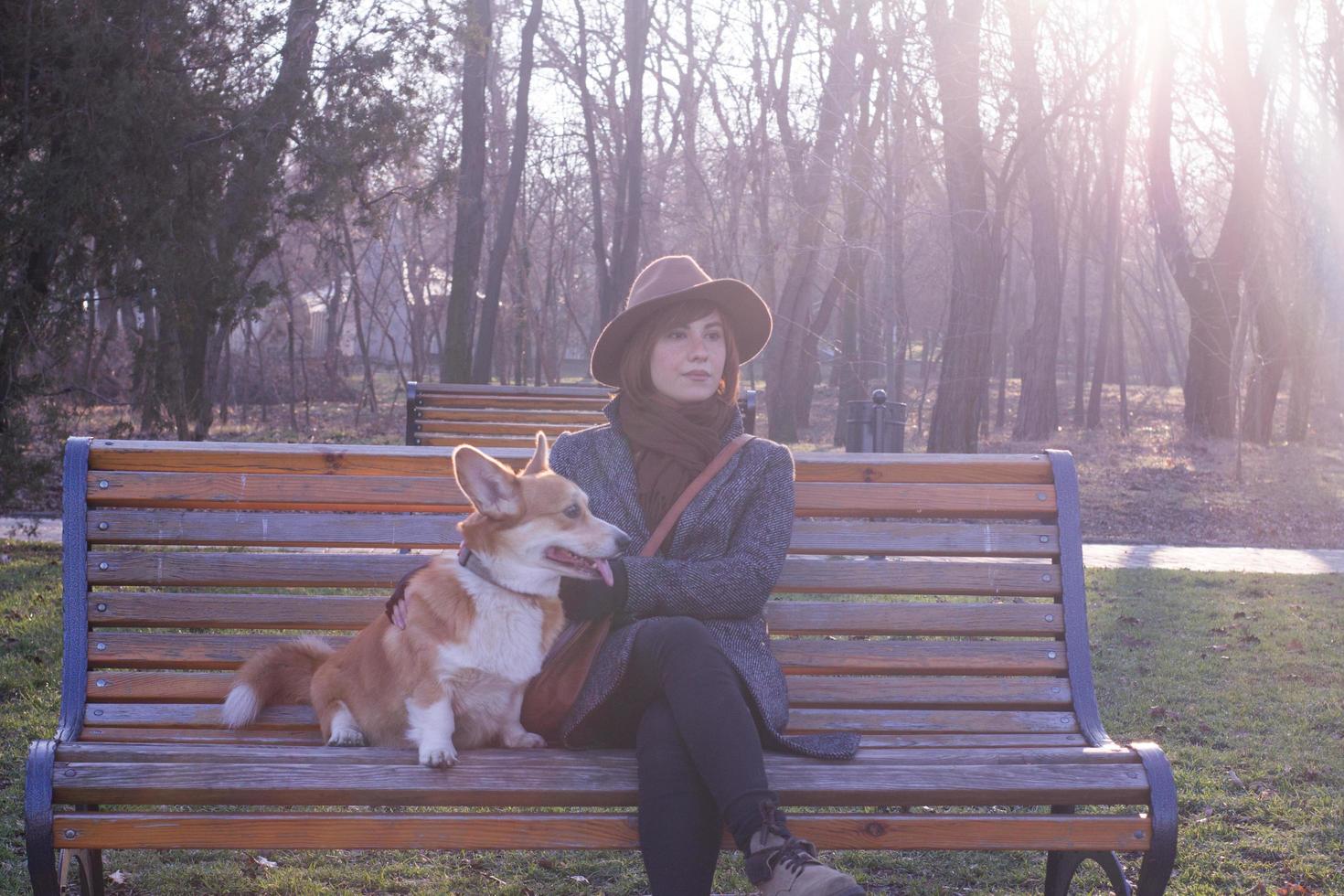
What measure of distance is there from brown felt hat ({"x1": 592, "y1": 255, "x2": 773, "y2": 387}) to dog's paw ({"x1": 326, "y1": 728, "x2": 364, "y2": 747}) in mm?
1284

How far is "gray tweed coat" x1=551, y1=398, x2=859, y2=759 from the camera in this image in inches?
134

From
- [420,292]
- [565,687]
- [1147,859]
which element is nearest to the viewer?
[1147,859]

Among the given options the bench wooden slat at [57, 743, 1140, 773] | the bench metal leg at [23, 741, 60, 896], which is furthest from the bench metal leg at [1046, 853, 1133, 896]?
the bench metal leg at [23, 741, 60, 896]

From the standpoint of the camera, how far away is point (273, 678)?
3760mm

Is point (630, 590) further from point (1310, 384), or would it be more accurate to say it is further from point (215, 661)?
point (1310, 384)

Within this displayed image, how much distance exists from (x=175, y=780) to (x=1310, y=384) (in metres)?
26.6

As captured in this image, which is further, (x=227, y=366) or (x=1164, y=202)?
(x=227, y=366)

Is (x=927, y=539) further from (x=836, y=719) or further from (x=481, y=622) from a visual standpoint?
(x=481, y=622)

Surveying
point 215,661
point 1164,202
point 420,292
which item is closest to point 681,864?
point 215,661

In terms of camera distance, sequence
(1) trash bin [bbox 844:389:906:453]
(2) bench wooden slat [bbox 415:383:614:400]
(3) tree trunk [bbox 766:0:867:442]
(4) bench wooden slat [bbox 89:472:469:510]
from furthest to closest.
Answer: (3) tree trunk [bbox 766:0:867:442]
(1) trash bin [bbox 844:389:906:453]
(2) bench wooden slat [bbox 415:383:614:400]
(4) bench wooden slat [bbox 89:472:469:510]

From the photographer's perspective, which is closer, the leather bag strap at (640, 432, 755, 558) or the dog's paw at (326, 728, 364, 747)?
the dog's paw at (326, 728, 364, 747)

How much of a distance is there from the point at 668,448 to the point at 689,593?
473 millimetres

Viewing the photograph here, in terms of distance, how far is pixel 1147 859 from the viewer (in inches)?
124

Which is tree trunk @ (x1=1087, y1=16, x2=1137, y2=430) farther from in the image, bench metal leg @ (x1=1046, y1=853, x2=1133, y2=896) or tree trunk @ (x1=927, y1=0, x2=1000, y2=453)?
bench metal leg @ (x1=1046, y1=853, x2=1133, y2=896)
